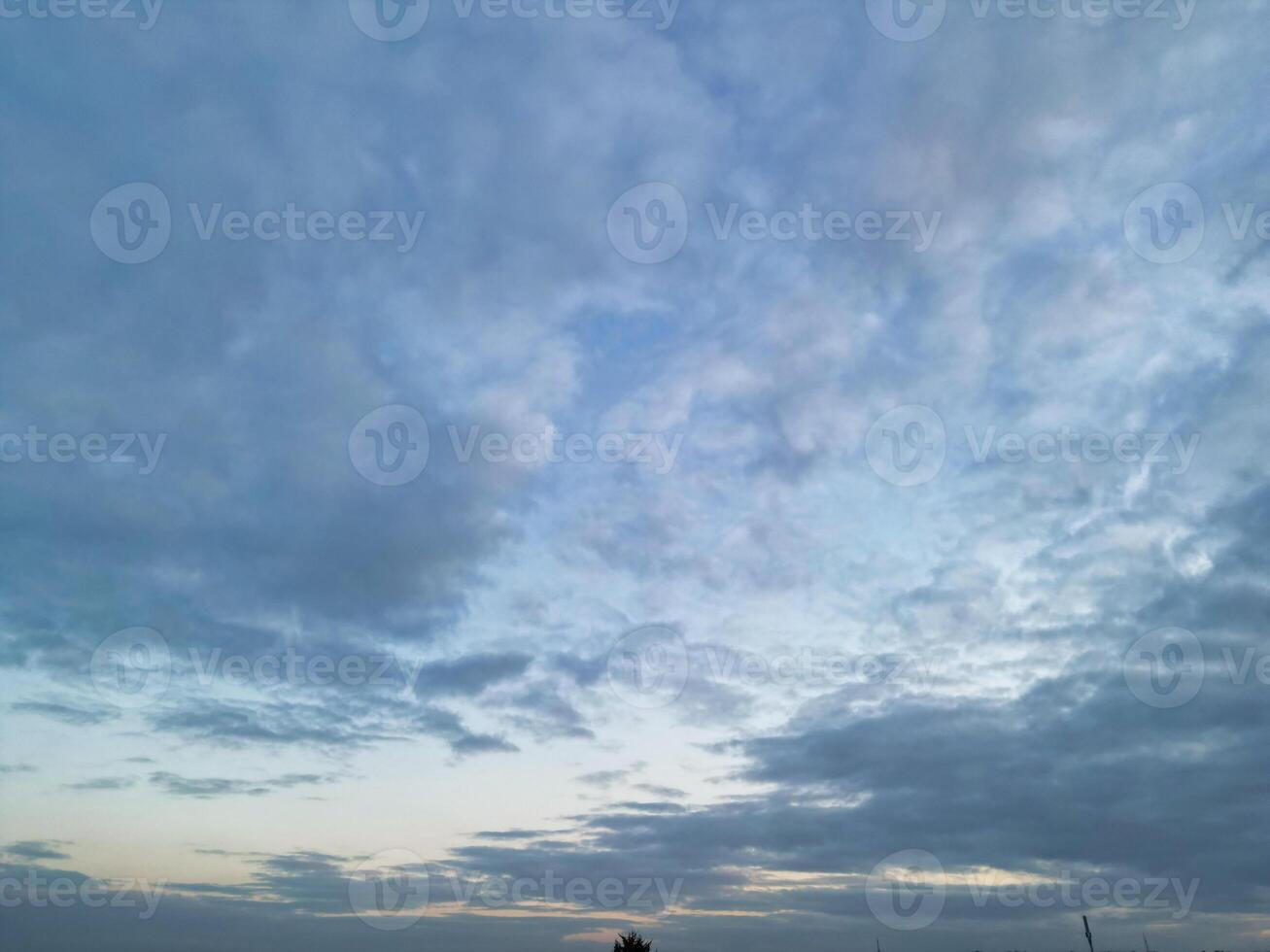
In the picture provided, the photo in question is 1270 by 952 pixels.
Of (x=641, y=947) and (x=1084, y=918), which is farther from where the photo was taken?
(x=1084, y=918)

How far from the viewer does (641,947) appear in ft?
163

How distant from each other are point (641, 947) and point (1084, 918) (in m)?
72.4

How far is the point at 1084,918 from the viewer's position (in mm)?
93750
